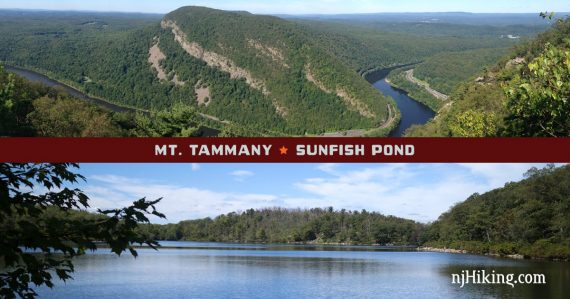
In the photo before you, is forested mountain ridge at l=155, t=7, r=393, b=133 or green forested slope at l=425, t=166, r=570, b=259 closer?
green forested slope at l=425, t=166, r=570, b=259

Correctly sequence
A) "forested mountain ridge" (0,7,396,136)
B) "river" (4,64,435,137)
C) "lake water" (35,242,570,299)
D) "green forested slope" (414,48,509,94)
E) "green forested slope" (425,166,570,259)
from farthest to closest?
"green forested slope" (414,48,509,94) → "forested mountain ridge" (0,7,396,136) → "river" (4,64,435,137) → "green forested slope" (425,166,570,259) → "lake water" (35,242,570,299)

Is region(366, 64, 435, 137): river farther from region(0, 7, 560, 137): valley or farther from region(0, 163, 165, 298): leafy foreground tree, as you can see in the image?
region(0, 163, 165, 298): leafy foreground tree

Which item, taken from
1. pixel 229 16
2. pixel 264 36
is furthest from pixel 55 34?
pixel 264 36

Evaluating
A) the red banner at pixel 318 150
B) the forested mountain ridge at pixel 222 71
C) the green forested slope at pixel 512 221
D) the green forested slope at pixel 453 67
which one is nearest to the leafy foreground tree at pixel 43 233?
the red banner at pixel 318 150

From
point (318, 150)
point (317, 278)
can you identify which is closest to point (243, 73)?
point (317, 278)

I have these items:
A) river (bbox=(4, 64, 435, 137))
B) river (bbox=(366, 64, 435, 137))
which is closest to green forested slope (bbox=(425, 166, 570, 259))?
river (bbox=(4, 64, 435, 137))

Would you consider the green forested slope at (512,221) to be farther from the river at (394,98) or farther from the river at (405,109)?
the river at (405,109)

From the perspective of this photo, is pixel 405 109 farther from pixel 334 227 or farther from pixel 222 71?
pixel 334 227
